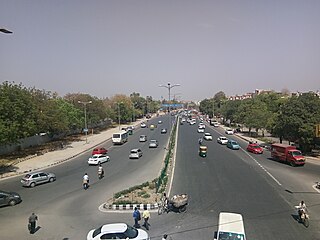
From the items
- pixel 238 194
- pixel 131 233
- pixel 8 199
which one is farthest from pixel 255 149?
pixel 8 199

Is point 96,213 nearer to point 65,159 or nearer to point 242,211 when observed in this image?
point 242,211

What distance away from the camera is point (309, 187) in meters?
24.1

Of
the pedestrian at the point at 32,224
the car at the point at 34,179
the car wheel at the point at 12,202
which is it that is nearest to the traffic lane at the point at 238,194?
the pedestrian at the point at 32,224

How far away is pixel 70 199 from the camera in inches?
846

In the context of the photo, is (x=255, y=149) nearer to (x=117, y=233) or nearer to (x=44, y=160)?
(x=44, y=160)

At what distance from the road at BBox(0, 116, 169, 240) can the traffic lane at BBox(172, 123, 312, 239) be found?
14.0ft

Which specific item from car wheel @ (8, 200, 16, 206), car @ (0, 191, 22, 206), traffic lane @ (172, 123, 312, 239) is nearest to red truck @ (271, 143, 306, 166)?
traffic lane @ (172, 123, 312, 239)

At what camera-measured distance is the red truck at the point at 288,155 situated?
32.2 metres

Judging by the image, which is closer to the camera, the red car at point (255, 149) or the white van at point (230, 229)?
the white van at point (230, 229)

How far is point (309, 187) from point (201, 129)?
4961 centimetres

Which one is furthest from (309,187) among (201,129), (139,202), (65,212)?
Result: (201,129)

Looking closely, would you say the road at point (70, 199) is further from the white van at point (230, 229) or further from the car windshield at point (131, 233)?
the white van at point (230, 229)

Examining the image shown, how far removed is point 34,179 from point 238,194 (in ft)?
57.5

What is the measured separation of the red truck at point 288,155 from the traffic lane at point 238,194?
4350 millimetres
